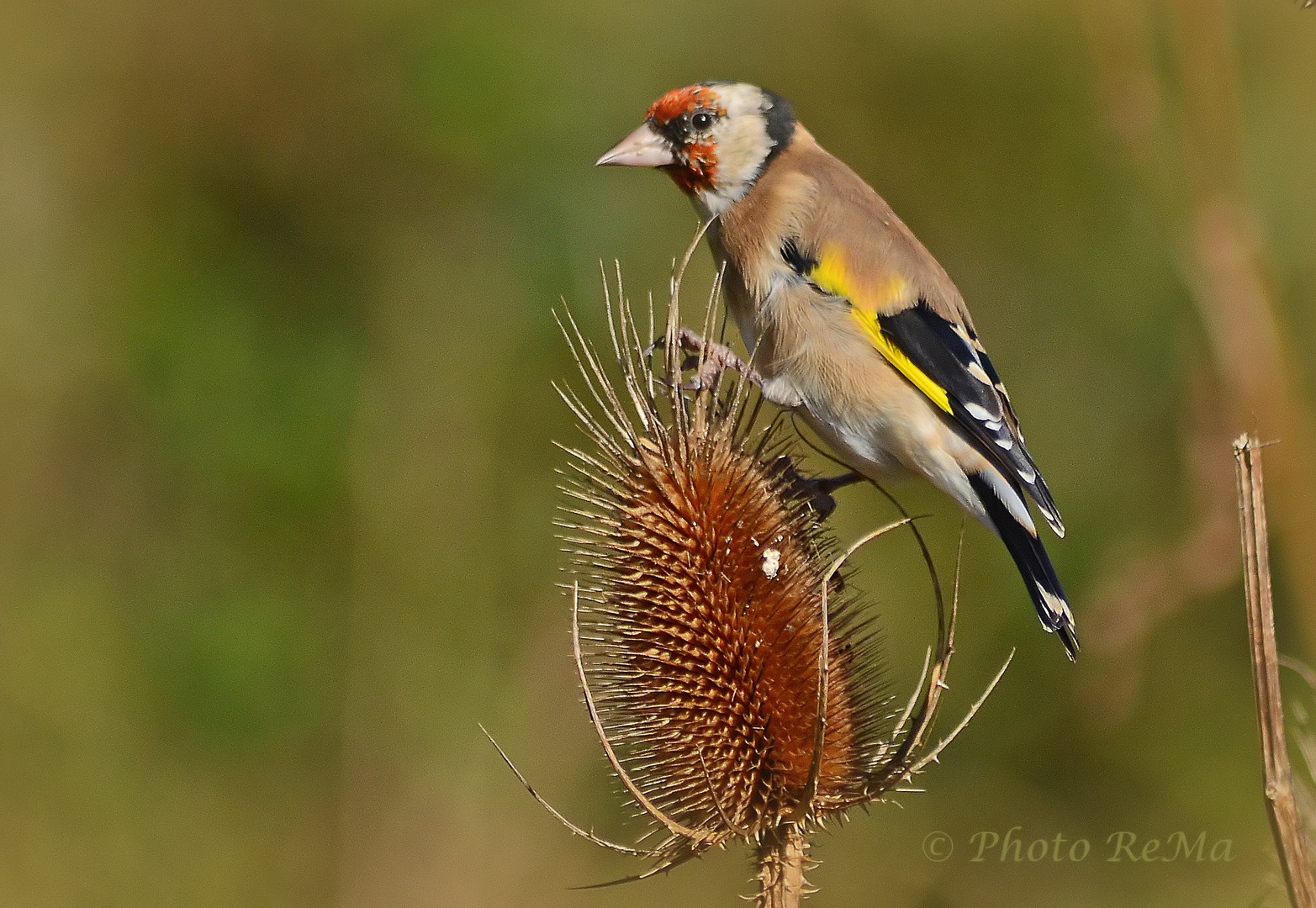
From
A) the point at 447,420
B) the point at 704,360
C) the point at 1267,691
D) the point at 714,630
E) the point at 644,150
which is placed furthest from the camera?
the point at 447,420

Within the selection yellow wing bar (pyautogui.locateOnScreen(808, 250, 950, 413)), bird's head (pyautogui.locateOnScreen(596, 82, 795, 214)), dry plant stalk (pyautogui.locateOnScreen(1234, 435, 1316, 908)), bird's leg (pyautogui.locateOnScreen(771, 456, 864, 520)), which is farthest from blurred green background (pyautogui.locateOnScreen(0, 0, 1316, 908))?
dry plant stalk (pyautogui.locateOnScreen(1234, 435, 1316, 908))

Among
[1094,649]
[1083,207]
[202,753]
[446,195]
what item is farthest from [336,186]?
[1094,649]

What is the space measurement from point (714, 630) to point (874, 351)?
1.12 metres

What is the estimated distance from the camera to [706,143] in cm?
364

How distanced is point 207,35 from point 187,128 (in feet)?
1.43

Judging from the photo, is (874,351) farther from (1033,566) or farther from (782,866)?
(782,866)

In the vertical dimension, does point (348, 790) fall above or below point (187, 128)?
below

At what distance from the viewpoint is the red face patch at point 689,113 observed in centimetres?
363

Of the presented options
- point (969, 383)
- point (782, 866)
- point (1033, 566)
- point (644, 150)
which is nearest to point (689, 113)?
point (644, 150)

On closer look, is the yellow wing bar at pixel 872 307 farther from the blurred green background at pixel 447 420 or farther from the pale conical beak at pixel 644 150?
the blurred green background at pixel 447 420

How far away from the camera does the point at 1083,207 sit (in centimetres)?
545

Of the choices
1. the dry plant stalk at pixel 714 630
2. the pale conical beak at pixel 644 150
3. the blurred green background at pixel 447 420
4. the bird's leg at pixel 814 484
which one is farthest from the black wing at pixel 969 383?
the blurred green background at pixel 447 420

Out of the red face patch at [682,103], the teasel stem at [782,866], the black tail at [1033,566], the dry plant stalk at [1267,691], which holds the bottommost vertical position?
the teasel stem at [782,866]

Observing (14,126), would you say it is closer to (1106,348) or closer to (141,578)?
(141,578)
